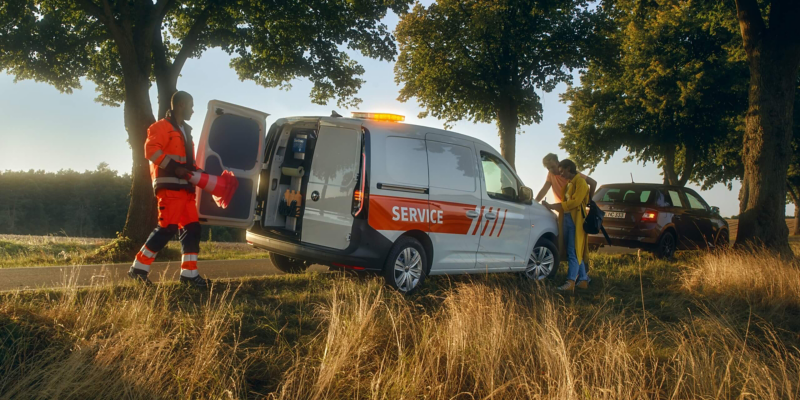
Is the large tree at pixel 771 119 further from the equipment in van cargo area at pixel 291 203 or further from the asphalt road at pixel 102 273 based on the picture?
the equipment in van cargo area at pixel 291 203

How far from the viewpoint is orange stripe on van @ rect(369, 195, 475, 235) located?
21.1 feet

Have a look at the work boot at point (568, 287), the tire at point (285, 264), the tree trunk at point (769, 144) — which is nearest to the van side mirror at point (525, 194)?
the work boot at point (568, 287)

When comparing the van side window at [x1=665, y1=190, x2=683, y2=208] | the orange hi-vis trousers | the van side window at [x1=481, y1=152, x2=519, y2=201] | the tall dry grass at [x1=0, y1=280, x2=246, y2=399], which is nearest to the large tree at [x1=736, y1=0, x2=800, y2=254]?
the van side window at [x1=665, y1=190, x2=683, y2=208]

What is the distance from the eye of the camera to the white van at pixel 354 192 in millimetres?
6418

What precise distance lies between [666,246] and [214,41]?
12126 mm

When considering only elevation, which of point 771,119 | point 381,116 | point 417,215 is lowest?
point 417,215

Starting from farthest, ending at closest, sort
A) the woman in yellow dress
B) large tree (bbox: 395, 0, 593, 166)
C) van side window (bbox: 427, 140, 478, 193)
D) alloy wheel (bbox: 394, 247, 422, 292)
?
large tree (bbox: 395, 0, 593, 166), the woman in yellow dress, van side window (bbox: 427, 140, 478, 193), alloy wheel (bbox: 394, 247, 422, 292)

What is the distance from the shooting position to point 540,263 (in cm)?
881

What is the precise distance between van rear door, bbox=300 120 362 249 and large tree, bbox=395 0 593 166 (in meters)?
15.3

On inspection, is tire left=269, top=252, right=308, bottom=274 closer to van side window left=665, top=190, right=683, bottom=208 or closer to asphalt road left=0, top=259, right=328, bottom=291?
asphalt road left=0, top=259, right=328, bottom=291

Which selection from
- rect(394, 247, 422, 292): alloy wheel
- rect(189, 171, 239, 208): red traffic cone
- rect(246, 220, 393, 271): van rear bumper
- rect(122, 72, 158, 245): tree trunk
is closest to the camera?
rect(189, 171, 239, 208): red traffic cone

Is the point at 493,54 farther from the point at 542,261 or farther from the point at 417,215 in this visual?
the point at 417,215

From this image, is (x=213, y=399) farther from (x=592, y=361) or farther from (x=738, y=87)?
(x=738, y=87)

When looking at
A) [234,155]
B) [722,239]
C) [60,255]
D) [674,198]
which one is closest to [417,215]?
[234,155]
